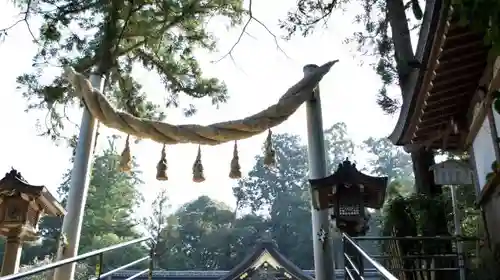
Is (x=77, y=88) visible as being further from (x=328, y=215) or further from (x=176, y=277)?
(x=176, y=277)

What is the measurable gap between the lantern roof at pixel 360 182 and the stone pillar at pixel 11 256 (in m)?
2.55

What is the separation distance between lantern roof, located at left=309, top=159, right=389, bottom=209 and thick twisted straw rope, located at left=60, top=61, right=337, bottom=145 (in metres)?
0.62

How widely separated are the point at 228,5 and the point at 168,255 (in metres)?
15.9

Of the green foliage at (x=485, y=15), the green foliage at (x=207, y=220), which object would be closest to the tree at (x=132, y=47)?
the green foliage at (x=485, y=15)

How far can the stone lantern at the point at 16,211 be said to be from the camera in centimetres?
Answer: 382

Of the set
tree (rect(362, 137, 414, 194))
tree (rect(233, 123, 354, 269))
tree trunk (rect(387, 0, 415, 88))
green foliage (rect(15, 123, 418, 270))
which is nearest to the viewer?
tree trunk (rect(387, 0, 415, 88))

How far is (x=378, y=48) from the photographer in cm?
527

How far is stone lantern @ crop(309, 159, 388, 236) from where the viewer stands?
11.7 ft

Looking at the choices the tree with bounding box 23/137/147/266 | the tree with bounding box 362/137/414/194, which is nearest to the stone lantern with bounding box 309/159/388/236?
the tree with bounding box 23/137/147/266

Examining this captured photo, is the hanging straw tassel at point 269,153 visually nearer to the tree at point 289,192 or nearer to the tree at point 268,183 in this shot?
the tree at point 289,192

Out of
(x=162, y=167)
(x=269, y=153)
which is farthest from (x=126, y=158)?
(x=269, y=153)

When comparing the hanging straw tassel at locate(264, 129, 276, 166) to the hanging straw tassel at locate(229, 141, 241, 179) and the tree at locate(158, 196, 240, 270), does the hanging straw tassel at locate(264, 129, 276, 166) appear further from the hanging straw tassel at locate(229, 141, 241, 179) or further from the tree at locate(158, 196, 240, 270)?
the tree at locate(158, 196, 240, 270)

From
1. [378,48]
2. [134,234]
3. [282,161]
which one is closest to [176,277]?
[134,234]

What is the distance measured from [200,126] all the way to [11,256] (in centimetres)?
Result: 199
